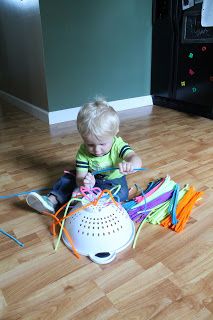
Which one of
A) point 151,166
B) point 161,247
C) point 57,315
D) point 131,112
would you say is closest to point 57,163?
point 151,166

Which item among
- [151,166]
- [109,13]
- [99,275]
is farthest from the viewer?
[109,13]

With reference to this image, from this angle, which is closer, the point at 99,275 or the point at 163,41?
the point at 99,275

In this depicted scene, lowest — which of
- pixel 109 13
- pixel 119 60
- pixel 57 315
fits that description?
pixel 57 315

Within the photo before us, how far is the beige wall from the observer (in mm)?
2154

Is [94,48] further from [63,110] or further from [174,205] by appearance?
[174,205]

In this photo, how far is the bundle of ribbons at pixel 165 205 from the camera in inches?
41.1

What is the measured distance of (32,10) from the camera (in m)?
2.08

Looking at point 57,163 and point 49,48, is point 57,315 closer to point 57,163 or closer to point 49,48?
point 57,163

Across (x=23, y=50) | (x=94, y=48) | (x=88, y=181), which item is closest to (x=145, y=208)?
(x=88, y=181)

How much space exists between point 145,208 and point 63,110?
141cm

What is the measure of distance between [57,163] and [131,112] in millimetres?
1171

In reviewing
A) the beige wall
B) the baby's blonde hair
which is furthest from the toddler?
the beige wall

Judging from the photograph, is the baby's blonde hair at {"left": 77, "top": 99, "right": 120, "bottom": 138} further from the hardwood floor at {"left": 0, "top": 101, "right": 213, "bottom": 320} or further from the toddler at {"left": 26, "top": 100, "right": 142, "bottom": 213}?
the hardwood floor at {"left": 0, "top": 101, "right": 213, "bottom": 320}

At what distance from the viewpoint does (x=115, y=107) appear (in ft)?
8.45
